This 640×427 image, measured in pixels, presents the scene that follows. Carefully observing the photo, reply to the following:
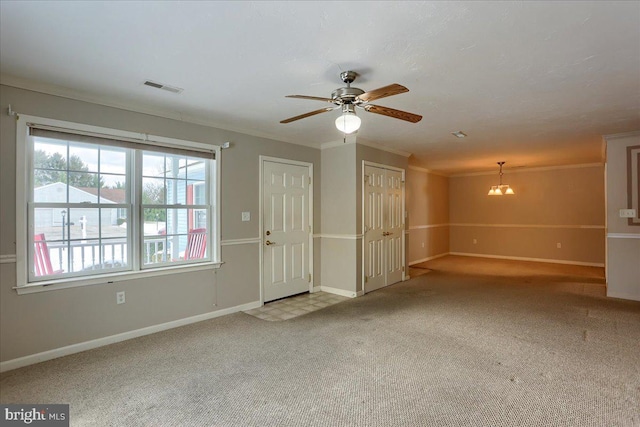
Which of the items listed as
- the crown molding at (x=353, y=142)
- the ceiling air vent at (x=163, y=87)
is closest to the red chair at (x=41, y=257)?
the ceiling air vent at (x=163, y=87)

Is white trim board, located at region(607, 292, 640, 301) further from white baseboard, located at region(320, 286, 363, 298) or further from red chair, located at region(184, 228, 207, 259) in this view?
red chair, located at region(184, 228, 207, 259)

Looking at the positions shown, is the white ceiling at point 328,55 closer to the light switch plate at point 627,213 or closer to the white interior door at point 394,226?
the light switch plate at point 627,213

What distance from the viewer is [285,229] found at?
4.82m

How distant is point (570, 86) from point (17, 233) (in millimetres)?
4908

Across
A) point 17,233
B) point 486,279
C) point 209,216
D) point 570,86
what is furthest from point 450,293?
point 17,233

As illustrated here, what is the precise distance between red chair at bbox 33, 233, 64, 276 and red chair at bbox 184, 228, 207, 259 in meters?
1.25

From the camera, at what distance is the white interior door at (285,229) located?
459 centimetres

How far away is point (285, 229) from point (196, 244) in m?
1.34

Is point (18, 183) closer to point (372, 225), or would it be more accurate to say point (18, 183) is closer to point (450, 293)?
point (372, 225)

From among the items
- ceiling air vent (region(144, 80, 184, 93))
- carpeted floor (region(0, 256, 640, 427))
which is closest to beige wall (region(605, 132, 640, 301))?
carpeted floor (region(0, 256, 640, 427))

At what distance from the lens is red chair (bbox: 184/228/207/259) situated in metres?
3.84

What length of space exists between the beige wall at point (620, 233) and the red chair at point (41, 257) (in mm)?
6995

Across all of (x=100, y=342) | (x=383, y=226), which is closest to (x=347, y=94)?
(x=100, y=342)

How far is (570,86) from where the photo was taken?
288 cm
